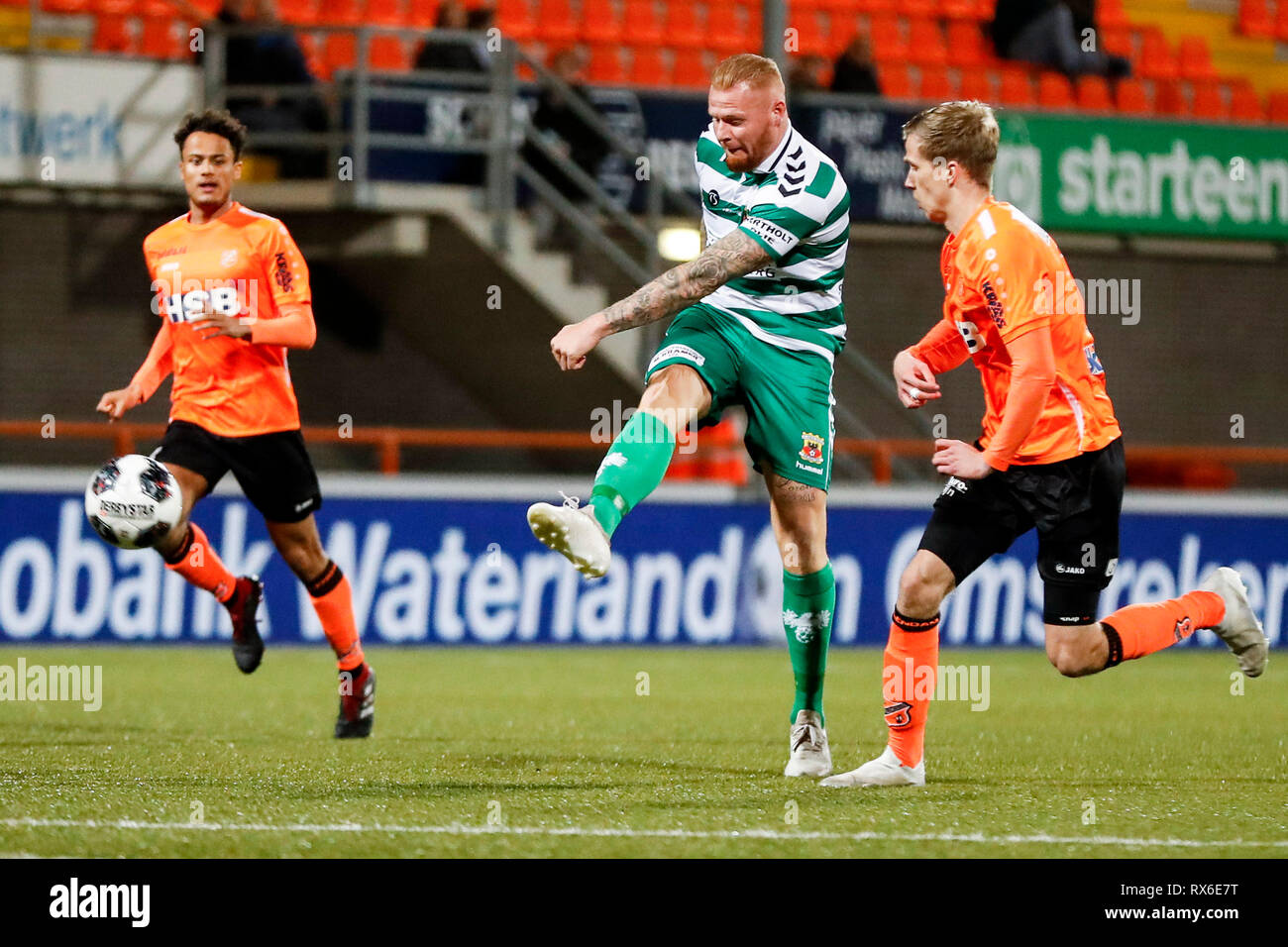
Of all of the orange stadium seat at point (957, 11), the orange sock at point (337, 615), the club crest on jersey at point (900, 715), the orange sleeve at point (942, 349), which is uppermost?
the orange stadium seat at point (957, 11)

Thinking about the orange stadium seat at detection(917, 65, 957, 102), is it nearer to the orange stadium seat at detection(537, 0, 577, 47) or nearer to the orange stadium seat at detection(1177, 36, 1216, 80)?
the orange stadium seat at detection(1177, 36, 1216, 80)

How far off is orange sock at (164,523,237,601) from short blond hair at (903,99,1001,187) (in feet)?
10.1

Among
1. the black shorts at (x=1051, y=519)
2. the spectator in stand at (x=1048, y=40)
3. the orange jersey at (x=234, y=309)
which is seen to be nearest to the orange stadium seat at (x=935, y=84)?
the spectator in stand at (x=1048, y=40)

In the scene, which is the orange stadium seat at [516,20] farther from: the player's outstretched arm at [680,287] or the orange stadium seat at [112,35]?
the player's outstretched arm at [680,287]

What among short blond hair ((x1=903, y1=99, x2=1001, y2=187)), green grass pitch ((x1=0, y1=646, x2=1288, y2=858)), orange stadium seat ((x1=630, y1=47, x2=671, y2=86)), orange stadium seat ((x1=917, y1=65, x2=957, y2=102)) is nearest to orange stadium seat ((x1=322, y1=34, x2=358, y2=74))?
orange stadium seat ((x1=630, y1=47, x2=671, y2=86))

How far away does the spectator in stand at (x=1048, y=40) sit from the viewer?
1808 centimetres

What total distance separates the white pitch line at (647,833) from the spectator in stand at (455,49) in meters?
10.6

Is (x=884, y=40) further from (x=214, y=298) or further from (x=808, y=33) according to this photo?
(x=214, y=298)

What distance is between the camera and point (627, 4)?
700 inches

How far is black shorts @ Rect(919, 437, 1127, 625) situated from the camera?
6.01 m

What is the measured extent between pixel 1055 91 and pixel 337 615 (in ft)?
40.1

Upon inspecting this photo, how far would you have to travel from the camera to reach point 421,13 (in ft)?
54.8
